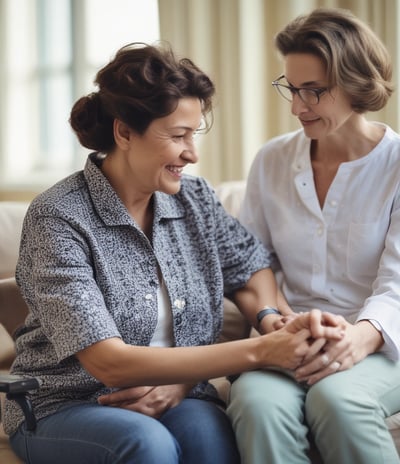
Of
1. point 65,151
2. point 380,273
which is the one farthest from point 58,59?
point 380,273

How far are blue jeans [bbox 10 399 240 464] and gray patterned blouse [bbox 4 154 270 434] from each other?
69 mm

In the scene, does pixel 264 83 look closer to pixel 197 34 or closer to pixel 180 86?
pixel 197 34

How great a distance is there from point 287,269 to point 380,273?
29 centimetres

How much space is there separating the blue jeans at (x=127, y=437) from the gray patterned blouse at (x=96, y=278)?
69mm

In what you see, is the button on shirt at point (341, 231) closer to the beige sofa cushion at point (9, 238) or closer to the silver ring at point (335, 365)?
the silver ring at point (335, 365)

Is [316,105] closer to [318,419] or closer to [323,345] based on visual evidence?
[323,345]

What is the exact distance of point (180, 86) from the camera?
1.85 meters

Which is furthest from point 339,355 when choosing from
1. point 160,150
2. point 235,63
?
point 235,63

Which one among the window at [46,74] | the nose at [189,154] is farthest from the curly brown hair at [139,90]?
the window at [46,74]

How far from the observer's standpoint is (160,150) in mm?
1864

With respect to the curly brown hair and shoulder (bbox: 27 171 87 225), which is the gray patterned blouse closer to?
shoulder (bbox: 27 171 87 225)

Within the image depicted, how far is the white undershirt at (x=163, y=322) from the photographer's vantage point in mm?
1916

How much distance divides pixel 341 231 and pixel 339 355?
0.41 m

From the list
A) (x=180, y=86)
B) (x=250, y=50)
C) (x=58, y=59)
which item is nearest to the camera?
(x=180, y=86)
